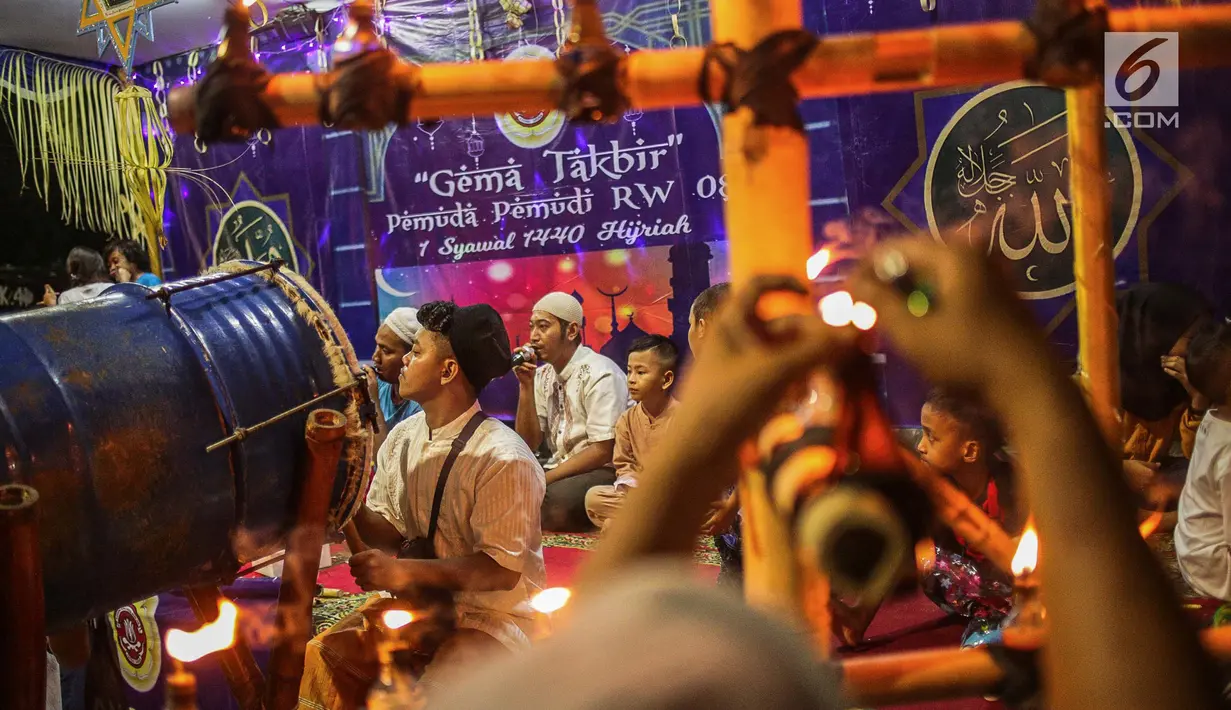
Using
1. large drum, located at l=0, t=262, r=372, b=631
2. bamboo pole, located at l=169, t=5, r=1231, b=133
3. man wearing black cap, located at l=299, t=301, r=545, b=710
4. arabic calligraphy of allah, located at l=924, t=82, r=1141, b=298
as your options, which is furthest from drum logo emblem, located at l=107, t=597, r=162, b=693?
arabic calligraphy of allah, located at l=924, t=82, r=1141, b=298

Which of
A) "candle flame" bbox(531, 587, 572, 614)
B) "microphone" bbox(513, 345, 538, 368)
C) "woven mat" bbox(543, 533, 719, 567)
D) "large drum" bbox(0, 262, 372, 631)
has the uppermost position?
"large drum" bbox(0, 262, 372, 631)

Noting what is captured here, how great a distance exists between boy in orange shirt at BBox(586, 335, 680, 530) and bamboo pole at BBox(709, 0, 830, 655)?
132 inches

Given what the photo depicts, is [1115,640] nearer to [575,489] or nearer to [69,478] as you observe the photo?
[69,478]

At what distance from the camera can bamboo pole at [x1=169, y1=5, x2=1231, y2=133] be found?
0.66m

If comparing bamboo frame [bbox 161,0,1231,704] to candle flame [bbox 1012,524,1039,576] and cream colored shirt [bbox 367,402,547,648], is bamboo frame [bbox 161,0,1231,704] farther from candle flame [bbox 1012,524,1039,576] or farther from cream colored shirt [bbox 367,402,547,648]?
cream colored shirt [bbox 367,402,547,648]

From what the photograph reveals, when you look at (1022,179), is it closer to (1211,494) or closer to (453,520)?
(1211,494)

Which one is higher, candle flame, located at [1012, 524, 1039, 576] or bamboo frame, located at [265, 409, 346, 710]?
candle flame, located at [1012, 524, 1039, 576]

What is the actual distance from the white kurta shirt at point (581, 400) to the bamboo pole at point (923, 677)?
13.2 feet

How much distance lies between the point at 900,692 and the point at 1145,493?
10.2ft

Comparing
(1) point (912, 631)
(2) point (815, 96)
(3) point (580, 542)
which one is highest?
(2) point (815, 96)

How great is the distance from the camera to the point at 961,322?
0.45m

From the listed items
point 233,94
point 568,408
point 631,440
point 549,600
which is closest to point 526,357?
point 568,408

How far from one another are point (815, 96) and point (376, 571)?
165cm

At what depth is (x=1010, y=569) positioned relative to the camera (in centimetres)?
77
